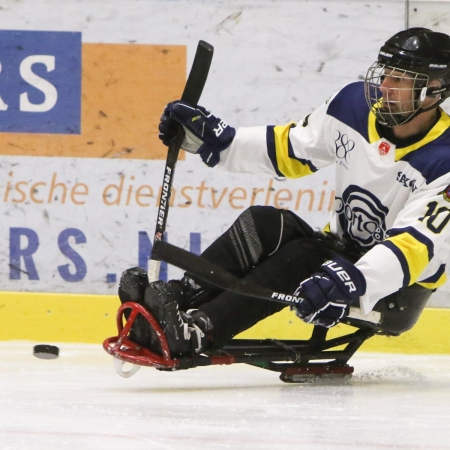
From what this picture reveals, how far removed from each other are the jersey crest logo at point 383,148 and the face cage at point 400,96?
74mm

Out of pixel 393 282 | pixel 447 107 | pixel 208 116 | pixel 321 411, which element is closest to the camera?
pixel 321 411

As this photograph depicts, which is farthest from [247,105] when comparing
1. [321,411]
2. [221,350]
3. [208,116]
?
[321,411]

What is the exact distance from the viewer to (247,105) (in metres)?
3.86

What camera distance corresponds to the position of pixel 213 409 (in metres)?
2.32

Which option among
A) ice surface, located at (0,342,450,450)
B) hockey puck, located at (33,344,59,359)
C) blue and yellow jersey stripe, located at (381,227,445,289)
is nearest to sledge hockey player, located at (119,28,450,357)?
blue and yellow jersey stripe, located at (381,227,445,289)

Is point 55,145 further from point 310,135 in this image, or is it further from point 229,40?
point 310,135

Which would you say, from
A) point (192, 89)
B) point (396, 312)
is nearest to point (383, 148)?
point (396, 312)

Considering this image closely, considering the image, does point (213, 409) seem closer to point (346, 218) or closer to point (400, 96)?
point (346, 218)

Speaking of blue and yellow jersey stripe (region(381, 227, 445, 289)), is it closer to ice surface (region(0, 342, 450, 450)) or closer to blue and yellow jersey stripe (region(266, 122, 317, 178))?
ice surface (region(0, 342, 450, 450))

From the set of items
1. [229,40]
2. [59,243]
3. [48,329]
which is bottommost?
[48,329]

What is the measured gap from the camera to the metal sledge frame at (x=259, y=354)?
8.32 ft

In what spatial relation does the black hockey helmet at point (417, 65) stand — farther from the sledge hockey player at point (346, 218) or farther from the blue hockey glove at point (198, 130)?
the blue hockey glove at point (198, 130)

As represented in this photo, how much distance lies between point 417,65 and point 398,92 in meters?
0.09

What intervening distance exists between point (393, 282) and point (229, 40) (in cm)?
160
